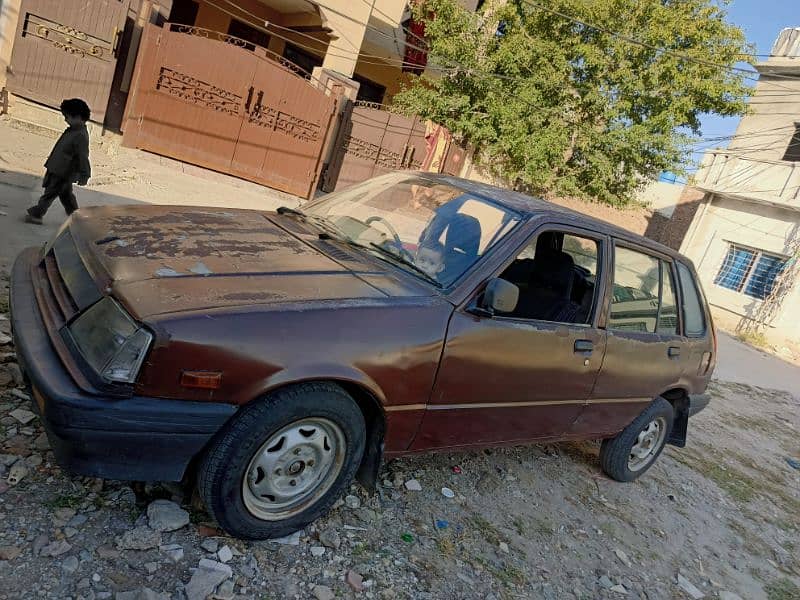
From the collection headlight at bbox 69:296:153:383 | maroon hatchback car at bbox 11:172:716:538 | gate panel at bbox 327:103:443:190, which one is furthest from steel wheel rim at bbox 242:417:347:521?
gate panel at bbox 327:103:443:190

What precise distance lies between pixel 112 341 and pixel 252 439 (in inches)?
24.6

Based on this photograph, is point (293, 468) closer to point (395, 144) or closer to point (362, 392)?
point (362, 392)

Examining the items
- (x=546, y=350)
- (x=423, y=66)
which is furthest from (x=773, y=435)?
(x=423, y=66)

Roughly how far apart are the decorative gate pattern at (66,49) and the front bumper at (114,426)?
29.0 ft

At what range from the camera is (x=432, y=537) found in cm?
291

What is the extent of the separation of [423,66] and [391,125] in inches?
134

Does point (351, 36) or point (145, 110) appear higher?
point (351, 36)

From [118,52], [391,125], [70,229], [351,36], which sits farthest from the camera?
[391,125]

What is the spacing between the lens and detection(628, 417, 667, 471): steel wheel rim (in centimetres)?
432

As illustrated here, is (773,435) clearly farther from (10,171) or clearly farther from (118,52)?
(118,52)

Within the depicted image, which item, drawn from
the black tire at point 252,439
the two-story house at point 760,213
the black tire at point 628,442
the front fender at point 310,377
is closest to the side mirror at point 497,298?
the front fender at point 310,377

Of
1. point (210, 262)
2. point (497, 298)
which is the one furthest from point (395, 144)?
point (210, 262)

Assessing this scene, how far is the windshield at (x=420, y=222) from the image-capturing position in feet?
9.62

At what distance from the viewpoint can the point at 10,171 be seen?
693 centimetres
